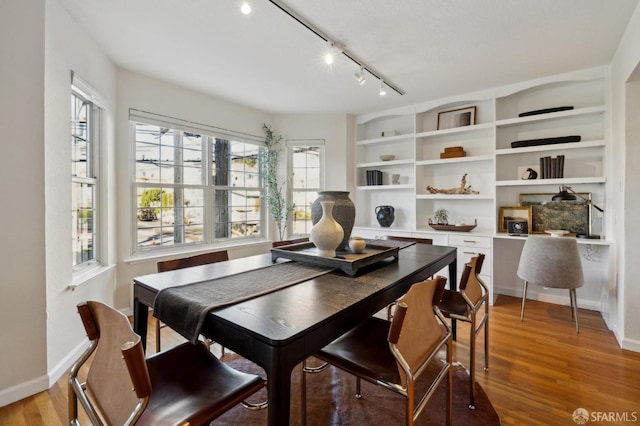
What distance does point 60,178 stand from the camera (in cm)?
212

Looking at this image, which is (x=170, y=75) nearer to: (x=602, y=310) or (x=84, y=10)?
(x=84, y=10)

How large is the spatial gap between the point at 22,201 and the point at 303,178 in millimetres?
3300

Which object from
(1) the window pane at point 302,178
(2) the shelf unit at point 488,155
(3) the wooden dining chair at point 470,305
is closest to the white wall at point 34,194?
(3) the wooden dining chair at point 470,305

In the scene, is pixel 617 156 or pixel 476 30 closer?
pixel 476 30

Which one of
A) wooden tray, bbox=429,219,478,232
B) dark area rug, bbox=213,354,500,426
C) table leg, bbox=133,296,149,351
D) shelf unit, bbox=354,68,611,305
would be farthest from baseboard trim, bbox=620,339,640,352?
table leg, bbox=133,296,149,351

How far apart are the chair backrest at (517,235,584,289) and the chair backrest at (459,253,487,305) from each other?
1321mm

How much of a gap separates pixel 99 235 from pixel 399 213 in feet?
12.3

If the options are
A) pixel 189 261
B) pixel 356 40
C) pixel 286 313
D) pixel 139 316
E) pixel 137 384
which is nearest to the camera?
pixel 137 384

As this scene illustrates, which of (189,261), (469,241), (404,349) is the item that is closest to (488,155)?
(469,241)

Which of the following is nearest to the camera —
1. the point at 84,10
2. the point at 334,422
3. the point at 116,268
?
the point at 334,422

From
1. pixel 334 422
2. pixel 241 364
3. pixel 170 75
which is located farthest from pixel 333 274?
pixel 170 75

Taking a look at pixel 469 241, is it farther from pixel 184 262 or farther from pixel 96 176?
pixel 96 176

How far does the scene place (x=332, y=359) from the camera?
1330mm

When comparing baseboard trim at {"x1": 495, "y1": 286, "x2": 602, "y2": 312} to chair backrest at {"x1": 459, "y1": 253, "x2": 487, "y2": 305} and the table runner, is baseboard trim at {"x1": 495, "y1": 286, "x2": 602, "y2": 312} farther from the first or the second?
the table runner
